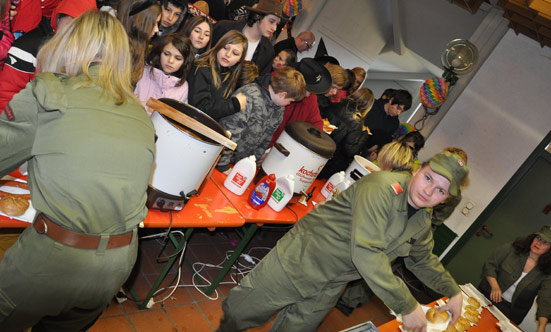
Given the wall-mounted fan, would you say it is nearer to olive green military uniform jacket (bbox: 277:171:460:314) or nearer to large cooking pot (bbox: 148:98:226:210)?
olive green military uniform jacket (bbox: 277:171:460:314)

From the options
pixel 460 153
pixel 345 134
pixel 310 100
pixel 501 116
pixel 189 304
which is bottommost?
pixel 189 304

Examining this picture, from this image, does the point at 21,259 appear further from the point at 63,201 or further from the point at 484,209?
the point at 484,209

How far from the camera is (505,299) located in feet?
13.8

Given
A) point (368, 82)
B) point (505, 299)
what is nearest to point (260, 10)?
point (505, 299)

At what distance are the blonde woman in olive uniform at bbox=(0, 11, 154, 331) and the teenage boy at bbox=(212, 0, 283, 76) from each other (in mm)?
2536

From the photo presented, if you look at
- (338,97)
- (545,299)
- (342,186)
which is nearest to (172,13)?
(342,186)

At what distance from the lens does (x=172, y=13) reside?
11.3 ft

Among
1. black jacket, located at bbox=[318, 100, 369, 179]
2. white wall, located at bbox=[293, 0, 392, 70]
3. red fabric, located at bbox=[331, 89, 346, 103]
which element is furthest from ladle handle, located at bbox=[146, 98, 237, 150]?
white wall, located at bbox=[293, 0, 392, 70]

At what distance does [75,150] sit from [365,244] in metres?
1.41

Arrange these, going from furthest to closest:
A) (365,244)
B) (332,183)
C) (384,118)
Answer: (384,118)
(332,183)
(365,244)

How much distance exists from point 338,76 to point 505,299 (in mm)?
3167

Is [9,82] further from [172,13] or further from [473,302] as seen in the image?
[473,302]

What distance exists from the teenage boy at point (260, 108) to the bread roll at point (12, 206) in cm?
160

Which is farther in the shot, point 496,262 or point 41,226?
point 496,262
